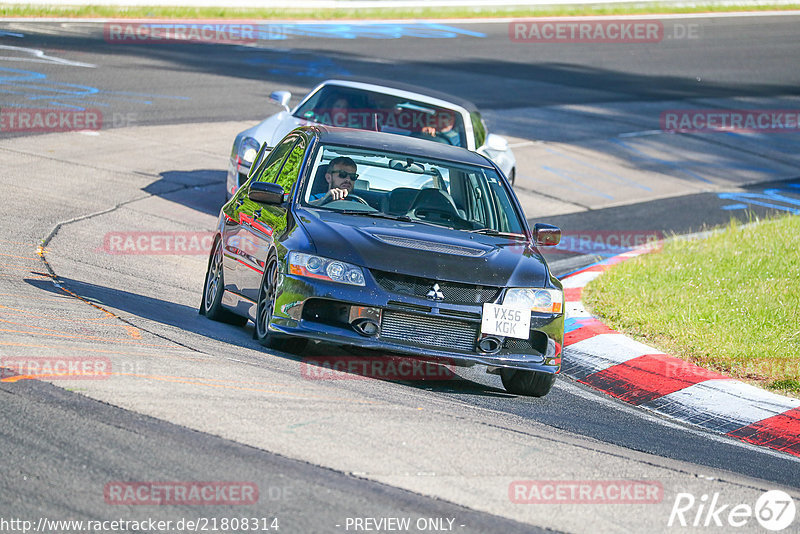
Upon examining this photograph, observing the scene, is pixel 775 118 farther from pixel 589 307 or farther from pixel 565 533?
pixel 565 533

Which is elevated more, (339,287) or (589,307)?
(339,287)

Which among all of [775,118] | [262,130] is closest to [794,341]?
[262,130]

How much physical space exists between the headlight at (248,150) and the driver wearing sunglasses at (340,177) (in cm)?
473

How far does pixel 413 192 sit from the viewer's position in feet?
27.9

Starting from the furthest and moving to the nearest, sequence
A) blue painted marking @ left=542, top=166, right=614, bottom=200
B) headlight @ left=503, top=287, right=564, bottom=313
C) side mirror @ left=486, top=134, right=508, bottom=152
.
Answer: blue painted marking @ left=542, top=166, right=614, bottom=200 → side mirror @ left=486, top=134, right=508, bottom=152 → headlight @ left=503, top=287, right=564, bottom=313

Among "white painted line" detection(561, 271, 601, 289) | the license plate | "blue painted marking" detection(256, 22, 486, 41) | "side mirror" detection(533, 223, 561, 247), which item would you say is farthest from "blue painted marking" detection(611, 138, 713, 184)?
the license plate

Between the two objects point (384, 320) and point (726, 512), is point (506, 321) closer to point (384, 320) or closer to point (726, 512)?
point (384, 320)

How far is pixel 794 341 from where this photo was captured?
9.34 m

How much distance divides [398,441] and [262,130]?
8330 mm

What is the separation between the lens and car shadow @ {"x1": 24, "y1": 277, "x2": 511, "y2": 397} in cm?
750

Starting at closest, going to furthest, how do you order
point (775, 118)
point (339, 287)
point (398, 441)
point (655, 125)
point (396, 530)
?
point (396, 530) → point (398, 441) → point (339, 287) → point (655, 125) → point (775, 118)

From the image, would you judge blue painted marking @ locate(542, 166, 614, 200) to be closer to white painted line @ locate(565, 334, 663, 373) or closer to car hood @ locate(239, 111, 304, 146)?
car hood @ locate(239, 111, 304, 146)

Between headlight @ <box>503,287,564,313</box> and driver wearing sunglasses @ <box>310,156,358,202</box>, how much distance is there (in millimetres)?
1582

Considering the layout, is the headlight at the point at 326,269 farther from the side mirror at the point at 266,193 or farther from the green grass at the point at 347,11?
the green grass at the point at 347,11
